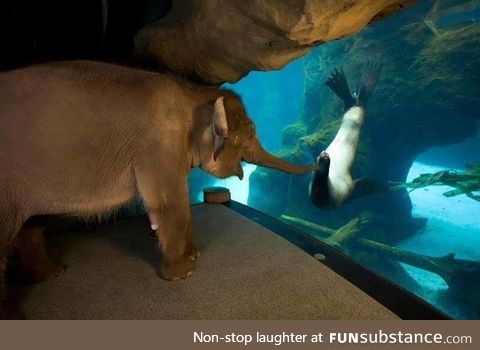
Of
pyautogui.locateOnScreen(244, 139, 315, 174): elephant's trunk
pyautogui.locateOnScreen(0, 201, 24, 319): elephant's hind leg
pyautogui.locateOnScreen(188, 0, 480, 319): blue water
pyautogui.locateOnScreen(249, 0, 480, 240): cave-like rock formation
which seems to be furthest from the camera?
pyautogui.locateOnScreen(249, 0, 480, 240): cave-like rock formation

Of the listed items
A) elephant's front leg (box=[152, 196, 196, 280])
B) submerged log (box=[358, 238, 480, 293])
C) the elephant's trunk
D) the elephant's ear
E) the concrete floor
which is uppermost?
the elephant's ear

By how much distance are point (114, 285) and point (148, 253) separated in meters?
0.49

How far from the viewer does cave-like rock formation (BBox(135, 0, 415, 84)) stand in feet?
7.06

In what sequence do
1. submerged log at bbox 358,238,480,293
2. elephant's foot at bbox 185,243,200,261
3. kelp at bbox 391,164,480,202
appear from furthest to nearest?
kelp at bbox 391,164,480,202
submerged log at bbox 358,238,480,293
elephant's foot at bbox 185,243,200,261

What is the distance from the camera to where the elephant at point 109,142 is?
1725 millimetres

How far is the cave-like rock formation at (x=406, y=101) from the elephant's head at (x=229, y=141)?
940 centimetres

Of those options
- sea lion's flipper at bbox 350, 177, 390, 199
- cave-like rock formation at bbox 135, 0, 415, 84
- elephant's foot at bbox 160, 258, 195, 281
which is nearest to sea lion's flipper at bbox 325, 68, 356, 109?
sea lion's flipper at bbox 350, 177, 390, 199

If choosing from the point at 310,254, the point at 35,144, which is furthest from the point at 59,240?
the point at 310,254

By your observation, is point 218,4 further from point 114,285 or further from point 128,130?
point 114,285

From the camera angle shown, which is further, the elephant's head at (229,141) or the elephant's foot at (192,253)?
the elephant's foot at (192,253)

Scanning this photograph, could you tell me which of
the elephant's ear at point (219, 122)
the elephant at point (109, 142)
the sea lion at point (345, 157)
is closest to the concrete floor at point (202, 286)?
the elephant at point (109, 142)

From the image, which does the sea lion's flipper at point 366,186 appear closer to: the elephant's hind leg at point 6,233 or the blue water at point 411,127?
the blue water at point 411,127

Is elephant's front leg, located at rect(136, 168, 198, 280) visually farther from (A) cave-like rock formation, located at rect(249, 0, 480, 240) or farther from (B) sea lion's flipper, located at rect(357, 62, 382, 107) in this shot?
(A) cave-like rock formation, located at rect(249, 0, 480, 240)

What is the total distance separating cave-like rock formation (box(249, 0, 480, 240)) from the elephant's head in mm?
9401
